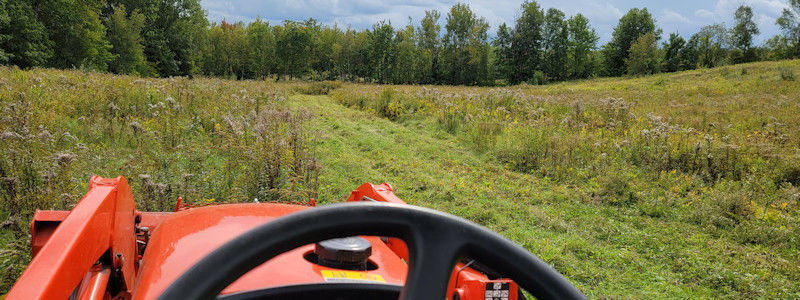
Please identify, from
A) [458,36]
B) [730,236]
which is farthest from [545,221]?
[458,36]

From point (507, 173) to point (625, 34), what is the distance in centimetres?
5703

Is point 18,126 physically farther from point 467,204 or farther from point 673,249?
point 673,249

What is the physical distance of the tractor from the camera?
68cm

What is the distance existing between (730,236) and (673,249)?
834 millimetres

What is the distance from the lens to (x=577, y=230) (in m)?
5.34

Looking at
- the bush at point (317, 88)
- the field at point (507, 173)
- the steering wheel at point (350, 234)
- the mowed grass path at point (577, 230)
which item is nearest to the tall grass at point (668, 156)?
the field at point (507, 173)

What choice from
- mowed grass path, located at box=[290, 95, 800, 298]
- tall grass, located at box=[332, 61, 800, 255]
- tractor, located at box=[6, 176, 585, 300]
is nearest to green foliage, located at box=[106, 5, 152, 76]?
tall grass, located at box=[332, 61, 800, 255]

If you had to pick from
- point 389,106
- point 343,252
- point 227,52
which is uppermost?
point 227,52

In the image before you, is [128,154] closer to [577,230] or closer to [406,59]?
[577,230]

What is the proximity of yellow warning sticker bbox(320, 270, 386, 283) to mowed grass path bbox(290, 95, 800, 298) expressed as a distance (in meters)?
3.10

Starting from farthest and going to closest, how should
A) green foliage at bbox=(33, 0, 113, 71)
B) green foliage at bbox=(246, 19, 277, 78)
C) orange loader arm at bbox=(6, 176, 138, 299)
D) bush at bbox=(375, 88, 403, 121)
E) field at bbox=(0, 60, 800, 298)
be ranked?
green foliage at bbox=(246, 19, 277, 78), green foliage at bbox=(33, 0, 113, 71), bush at bbox=(375, 88, 403, 121), field at bbox=(0, 60, 800, 298), orange loader arm at bbox=(6, 176, 138, 299)

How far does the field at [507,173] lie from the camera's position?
13.6ft

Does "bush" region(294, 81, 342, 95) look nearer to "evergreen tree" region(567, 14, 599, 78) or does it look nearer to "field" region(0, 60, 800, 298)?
"field" region(0, 60, 800, 298)

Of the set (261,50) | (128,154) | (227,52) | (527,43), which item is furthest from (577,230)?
(527,43)
